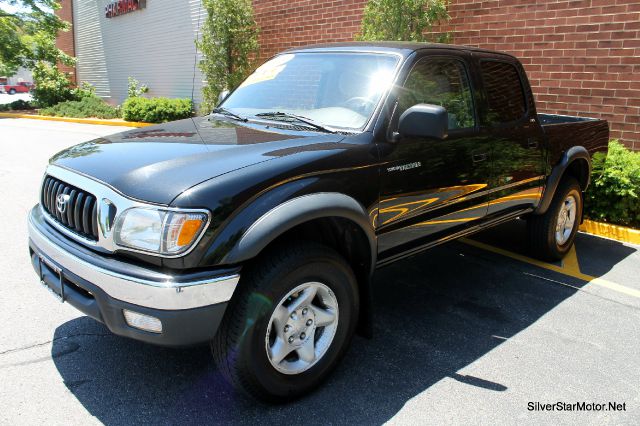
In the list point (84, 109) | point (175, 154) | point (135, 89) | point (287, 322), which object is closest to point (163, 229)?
point (175, 154)

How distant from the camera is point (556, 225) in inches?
200

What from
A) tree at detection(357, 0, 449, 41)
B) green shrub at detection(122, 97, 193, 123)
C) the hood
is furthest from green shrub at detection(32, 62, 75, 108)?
the hood

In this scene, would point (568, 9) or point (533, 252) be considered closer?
point (533, 252)

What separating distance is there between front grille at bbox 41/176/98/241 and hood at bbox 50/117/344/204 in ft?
0.37

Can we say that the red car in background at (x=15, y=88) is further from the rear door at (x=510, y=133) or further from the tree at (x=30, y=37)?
the rear door at (x=510, y=133)

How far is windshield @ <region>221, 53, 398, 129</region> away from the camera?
3.37 m

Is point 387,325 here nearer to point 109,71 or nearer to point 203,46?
point 203,46

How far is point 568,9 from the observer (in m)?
7.64

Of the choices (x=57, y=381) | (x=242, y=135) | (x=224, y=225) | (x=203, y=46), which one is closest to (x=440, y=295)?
(x=242, y=135)

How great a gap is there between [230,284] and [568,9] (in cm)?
731

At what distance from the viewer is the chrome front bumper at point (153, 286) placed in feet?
7.59

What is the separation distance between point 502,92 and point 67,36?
2602 cm

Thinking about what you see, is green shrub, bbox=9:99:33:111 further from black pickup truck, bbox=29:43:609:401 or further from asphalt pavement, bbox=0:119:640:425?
black pickup truck, bbox=29:43:609:401

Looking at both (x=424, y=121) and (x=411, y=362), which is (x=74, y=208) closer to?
(x=424, y=121)
